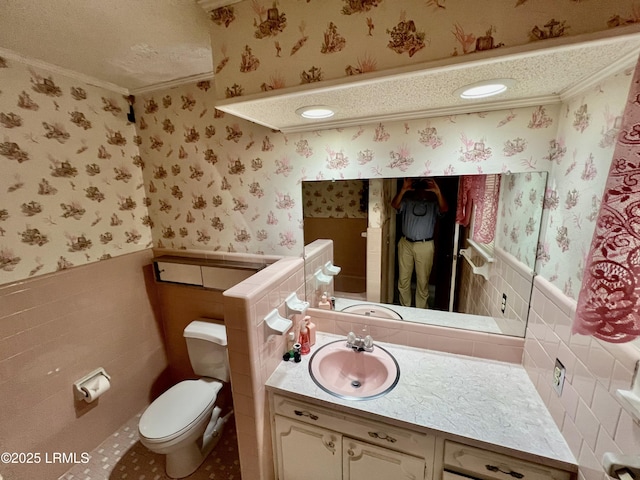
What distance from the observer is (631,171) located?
53cm

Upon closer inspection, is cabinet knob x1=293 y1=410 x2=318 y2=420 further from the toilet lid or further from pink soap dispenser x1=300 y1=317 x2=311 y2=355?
the toilet lid

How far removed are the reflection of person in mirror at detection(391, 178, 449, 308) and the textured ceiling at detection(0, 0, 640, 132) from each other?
350mm

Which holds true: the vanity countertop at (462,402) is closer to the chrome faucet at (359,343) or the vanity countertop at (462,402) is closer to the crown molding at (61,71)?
the chrome faucet at (359,343)

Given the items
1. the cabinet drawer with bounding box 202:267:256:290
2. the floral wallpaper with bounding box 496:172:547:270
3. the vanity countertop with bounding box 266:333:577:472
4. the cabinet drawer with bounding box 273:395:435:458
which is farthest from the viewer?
the cabinet drawer with bounding box 202:267:256:290

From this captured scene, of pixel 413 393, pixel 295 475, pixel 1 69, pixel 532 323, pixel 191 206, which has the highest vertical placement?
pixel 1 69

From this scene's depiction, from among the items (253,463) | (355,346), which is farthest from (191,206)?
(253,463)

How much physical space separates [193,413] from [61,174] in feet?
5.06

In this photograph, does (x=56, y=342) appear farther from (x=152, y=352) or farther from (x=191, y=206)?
(x=191, y=206)

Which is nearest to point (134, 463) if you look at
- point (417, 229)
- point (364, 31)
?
point (417, 229)

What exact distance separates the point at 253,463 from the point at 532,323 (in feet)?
4.73

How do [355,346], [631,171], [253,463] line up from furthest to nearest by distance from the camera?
[355,346], [253,463], [631,171]

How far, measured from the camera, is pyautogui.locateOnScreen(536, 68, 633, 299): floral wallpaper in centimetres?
79

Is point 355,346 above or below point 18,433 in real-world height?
above

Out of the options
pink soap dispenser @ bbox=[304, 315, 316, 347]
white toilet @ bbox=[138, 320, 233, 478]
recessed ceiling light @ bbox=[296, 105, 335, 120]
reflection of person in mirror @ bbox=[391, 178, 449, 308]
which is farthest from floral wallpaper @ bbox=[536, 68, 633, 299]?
white toilet @ bbox=[138, 320, 233, 478]
